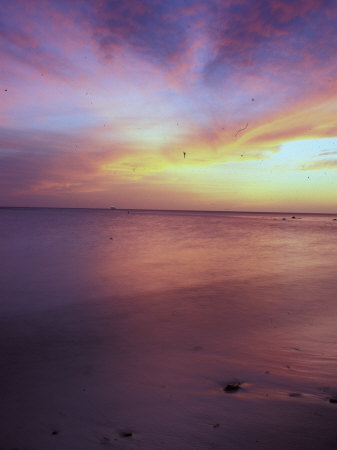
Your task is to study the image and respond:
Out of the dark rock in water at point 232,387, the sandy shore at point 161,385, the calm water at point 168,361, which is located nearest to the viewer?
the sandy shore at point 161,385

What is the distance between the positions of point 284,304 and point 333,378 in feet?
16.2

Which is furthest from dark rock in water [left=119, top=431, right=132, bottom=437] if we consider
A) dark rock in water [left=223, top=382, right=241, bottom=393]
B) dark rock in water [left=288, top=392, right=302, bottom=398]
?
dark rock in water [left=288, top=392, right=302, bottom=398]

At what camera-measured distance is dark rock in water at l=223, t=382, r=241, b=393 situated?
15.2ft

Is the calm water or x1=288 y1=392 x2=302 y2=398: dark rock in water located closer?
the calm water

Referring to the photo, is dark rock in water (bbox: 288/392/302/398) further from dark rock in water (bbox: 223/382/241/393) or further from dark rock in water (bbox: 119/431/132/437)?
dark rock in water (bbox: 119/431/132/437)

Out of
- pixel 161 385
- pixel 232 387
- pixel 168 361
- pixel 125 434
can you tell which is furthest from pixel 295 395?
pixel 125 434

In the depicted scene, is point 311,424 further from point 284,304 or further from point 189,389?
point 284,304

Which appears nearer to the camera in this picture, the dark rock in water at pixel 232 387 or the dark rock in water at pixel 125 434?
the dark rock in water at pixel 125 434

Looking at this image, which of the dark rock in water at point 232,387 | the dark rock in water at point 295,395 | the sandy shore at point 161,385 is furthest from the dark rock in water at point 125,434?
the dark rock in water at point 295,395

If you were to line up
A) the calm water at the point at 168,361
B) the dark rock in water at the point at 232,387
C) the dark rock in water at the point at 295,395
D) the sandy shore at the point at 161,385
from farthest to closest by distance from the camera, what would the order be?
the dark rock in water at the point at 232,387 < the dark rock in water at the point at 295,395 < the calm water at the point at 168,361 < the sandy shore at the point at 161,385

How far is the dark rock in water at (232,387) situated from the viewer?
4.62 meters

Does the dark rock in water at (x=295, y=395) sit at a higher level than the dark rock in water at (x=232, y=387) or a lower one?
higher

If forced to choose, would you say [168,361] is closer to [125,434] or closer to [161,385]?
[161,385]

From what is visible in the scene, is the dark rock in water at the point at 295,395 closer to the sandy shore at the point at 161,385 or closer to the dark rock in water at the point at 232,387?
the sandy shore at the point at 161,385
